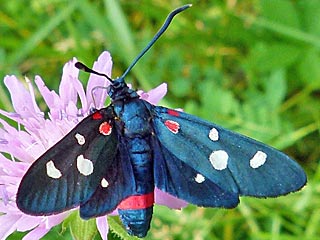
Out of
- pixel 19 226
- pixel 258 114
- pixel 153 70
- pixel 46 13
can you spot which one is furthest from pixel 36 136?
pixel 46 13

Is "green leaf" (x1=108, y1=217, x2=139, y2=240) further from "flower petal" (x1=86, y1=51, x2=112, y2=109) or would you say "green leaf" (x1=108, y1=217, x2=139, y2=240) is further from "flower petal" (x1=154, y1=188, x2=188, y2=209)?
"flower petal" (x1=86, y1=51, x2=112, y2=109)

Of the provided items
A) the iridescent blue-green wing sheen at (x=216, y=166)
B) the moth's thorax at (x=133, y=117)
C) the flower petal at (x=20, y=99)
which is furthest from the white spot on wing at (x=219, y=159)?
the flower petal at (x=20, y=99)

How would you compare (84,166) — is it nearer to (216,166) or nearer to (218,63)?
(216,166)

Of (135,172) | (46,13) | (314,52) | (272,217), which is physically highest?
(135,172)

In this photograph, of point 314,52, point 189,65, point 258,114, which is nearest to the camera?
point 258,114

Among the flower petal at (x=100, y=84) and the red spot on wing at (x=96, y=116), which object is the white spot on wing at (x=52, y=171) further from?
the flower petal at (x=100, y=84)

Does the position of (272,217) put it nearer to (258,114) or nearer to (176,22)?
(258,114)

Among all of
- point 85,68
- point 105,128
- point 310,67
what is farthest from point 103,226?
point 310,67
